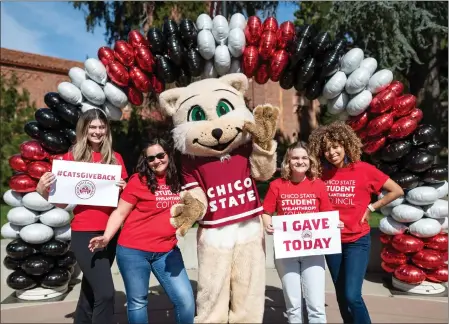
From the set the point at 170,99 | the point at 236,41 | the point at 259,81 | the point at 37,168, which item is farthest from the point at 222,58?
the point at 37,168

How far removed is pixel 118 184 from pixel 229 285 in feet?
3.59

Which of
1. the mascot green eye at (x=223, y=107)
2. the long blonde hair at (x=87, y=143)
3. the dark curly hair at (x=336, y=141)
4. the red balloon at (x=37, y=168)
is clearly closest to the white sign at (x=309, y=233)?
the dark curly hair at (x=336, y=141)

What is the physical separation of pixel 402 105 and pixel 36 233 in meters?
4.10

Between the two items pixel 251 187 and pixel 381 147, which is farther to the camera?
pixel 381 147

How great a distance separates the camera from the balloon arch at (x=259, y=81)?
4.05m

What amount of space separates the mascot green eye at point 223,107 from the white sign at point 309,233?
797 mm

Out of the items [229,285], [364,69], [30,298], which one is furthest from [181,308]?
[364,69]

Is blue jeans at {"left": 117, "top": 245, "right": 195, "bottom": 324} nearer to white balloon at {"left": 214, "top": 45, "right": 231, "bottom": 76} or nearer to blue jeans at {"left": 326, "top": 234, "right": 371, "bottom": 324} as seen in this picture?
blue jeans at {"left": 326, "top": 234, "right": 371, "bottom": 324}

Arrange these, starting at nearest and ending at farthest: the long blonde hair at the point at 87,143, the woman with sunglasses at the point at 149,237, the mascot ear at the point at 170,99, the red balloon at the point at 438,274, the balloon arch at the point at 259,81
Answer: the woman with sunglasses at the point at 149,237
the mascot ear at the point at 170,99
the long blonde hair at the point at 87,143
the balloon arch at the point at 259,81
the red balloon at the point at 438,274

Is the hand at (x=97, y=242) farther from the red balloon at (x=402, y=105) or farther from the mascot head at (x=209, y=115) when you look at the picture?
the red balloon at (x=402, y=105)

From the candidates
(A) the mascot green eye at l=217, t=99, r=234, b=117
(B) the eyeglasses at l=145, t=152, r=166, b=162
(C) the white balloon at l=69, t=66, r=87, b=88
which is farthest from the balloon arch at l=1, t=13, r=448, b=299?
(B) the eyeglasses at l=145, t=152, r=166, b=162

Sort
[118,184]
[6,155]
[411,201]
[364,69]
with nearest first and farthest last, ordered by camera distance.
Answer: [118,184]
[364,69]
[411,201]
[6,155]

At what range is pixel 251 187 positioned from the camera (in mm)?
2713

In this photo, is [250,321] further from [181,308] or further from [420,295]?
[420,295]
